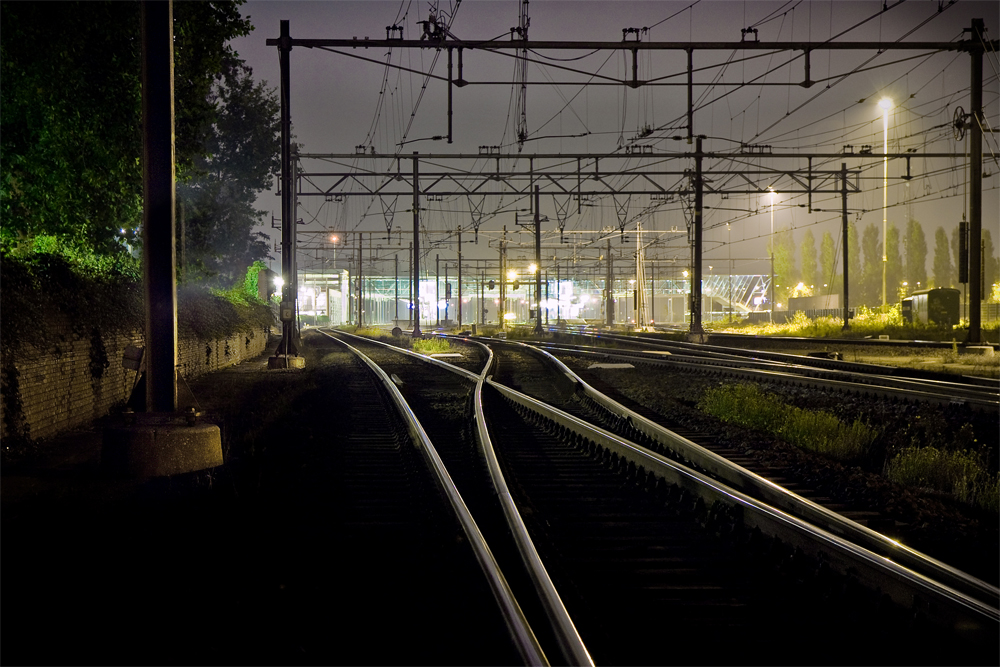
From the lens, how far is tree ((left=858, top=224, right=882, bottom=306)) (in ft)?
380

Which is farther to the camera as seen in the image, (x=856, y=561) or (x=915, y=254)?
(x=915, y=254)

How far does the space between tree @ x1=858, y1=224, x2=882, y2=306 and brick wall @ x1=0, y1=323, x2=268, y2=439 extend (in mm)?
116167

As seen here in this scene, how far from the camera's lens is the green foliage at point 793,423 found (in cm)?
910

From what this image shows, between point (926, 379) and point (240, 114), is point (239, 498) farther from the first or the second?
point (240, 114)

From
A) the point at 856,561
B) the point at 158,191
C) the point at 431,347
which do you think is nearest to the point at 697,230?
the point at 431,347

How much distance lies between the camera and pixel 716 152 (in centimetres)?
3097

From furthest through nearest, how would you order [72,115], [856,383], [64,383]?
[856,383]
[72,115]
[64,383]

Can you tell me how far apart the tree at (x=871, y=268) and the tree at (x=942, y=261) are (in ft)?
24.2

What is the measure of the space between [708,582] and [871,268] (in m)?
128

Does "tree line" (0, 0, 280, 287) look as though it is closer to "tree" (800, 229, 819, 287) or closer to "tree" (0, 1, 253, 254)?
"tree" (0, 1, 253, 254)

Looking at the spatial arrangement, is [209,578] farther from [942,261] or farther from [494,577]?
[942,261]

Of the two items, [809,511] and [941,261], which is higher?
[941,261]

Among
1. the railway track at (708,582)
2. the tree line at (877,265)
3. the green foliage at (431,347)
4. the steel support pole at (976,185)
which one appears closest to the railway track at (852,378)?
the steel support pole at (976,185)

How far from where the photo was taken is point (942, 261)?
113m
